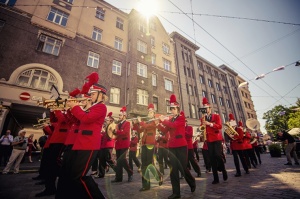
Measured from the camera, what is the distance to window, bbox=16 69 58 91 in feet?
44.9

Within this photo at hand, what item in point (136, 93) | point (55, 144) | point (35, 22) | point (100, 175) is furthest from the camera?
point (136, 93)

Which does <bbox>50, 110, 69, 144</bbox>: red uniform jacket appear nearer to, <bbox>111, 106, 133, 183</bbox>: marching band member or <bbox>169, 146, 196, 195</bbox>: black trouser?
<bbox>111, 106, 133, 183</bbox>: marching band member

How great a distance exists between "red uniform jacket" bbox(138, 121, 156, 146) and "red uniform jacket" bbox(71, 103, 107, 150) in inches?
105

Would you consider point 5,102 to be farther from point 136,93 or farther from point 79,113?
point 79,113

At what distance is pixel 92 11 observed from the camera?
785 inches

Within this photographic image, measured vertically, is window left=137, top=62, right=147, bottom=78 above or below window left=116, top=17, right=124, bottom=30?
below

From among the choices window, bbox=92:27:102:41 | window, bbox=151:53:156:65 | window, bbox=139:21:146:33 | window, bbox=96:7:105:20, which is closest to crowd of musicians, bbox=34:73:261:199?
window, bbox=92:27:102:41

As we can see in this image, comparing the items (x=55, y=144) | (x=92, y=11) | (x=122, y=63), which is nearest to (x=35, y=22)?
(x=92, y=11)

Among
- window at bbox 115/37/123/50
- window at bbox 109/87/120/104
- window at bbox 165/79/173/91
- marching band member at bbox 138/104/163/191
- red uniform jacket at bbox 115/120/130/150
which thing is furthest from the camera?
window at bbox 165/79/173/91

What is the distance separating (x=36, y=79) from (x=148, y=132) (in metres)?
14.0

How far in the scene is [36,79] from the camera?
46.7 ft

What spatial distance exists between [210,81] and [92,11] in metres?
28.4

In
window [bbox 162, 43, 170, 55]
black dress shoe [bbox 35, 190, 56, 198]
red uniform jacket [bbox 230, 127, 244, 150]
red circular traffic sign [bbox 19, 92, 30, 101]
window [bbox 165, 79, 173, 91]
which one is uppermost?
window [bbox 162, 43, 170, 55]

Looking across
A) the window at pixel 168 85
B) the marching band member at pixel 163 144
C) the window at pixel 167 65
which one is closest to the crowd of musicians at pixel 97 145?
the marching band member at pixel 163 144
